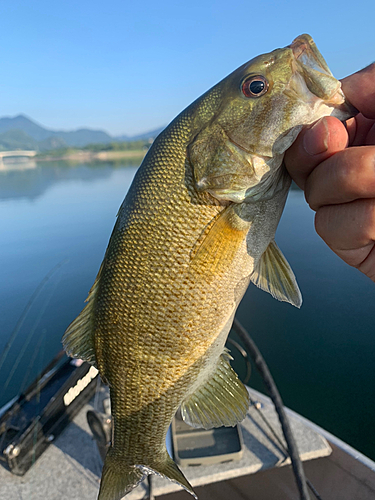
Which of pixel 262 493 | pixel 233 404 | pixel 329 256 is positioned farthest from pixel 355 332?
pixel 233 404

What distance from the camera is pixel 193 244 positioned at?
5.04 ft

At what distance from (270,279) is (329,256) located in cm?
1355

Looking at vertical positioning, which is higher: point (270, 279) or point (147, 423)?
point (270, 279)

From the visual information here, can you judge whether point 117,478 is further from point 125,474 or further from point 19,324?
point 19,324

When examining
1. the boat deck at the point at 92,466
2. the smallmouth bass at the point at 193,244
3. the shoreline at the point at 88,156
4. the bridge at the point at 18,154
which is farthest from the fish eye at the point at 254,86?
the bridge at the point at 18,154

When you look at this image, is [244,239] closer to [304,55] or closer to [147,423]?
[304,55]

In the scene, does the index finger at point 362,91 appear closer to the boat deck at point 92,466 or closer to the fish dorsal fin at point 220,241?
the fish dorsal fin at point 220,241

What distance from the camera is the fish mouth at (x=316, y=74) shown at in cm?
134

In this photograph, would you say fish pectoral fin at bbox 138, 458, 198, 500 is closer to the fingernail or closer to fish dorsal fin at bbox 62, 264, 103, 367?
fish dorsal fin at bbox 62, 264, 103, 367

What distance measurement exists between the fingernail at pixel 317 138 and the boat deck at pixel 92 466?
13.6 ft

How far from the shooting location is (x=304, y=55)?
142 cm

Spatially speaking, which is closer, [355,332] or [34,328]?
[355,332]

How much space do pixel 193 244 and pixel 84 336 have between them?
86cm

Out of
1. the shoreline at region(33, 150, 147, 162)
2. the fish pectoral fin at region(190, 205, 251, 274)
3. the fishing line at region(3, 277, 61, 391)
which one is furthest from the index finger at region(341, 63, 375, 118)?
the shoreline at region(33, 150, 147, 162)
